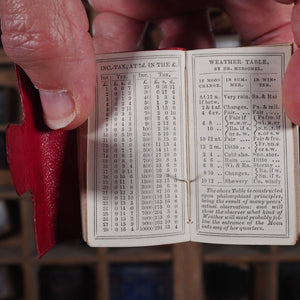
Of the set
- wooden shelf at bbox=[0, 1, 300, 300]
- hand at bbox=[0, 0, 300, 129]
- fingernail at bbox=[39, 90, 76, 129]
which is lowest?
wooden shelf at bbox=[0, 1, 300, 300]

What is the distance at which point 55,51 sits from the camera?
1.52 feet

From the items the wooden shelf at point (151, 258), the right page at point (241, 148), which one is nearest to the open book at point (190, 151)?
the right page at point (241, 148)

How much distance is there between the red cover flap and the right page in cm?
16

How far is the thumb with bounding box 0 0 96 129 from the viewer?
1.47ft

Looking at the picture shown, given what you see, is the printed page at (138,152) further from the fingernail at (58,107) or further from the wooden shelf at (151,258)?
the wooden shelf at (151,258)

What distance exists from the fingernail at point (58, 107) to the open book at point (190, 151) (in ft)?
0.17

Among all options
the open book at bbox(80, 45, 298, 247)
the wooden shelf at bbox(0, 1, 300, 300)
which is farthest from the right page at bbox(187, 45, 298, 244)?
the wooden shelf at bbox(0, 1, 300, 300)

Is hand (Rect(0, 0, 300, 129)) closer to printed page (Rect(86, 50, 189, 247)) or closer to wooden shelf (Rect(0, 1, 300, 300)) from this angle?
printed page (Rect(86, 50, 189, 247))

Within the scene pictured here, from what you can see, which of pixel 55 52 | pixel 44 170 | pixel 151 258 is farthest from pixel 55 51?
pixel 151 258

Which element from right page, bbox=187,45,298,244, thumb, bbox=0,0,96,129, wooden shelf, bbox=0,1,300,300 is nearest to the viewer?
thumb, bbox=0,0,96,129

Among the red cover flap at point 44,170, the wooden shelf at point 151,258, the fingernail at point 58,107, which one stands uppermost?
the fingernail at point 58,107

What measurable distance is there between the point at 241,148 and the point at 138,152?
0.41ft

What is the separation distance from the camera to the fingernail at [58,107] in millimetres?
496

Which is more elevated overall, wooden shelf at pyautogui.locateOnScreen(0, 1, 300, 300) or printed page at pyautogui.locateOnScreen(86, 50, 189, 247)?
printed page at pyautogui.locateOnScreen(86, 50, 189, 247)
